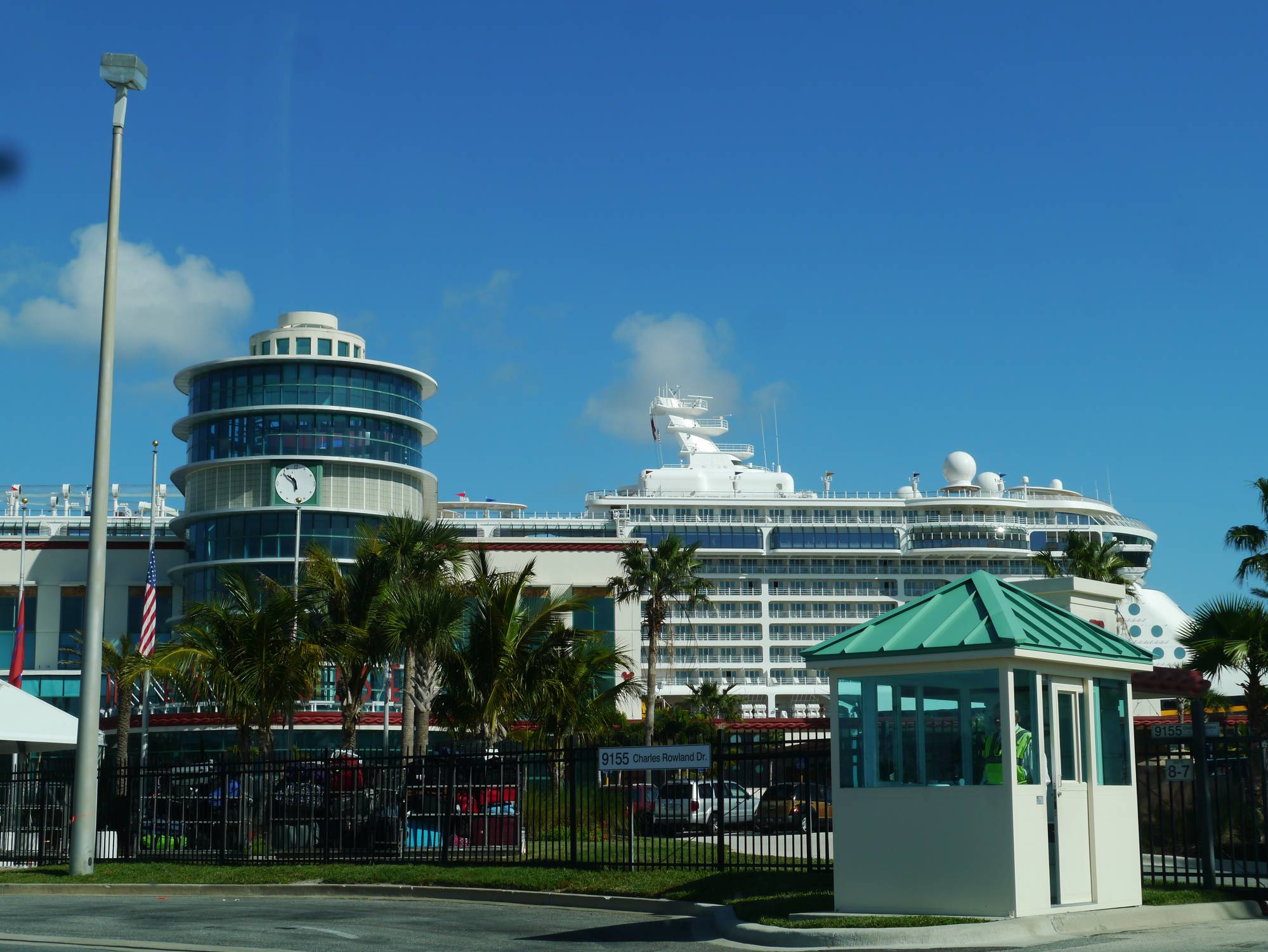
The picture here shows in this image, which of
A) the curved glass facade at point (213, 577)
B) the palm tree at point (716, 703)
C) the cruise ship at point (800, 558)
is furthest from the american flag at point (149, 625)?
the cruise ship at point (800, 558)

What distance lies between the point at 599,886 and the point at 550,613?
1196 cm

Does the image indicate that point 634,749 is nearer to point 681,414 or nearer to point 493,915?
point 493,915

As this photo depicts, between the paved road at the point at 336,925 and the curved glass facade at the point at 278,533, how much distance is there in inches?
1930

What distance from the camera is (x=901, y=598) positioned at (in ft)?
391

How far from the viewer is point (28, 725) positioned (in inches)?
1030

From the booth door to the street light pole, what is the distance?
510 inches

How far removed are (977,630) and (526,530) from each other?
3619 inches

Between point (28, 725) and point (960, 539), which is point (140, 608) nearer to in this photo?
point (28, 725)

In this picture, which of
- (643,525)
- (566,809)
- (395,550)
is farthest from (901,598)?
(566,809)

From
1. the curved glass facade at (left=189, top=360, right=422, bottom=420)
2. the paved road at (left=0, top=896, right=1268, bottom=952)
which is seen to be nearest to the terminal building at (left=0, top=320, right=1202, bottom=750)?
the curved glass facade at (left=189, top=360, right=422, bottom=420)

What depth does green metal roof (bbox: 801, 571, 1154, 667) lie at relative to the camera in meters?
13.9

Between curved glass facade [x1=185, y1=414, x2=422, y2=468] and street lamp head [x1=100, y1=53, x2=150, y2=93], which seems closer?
street lamp head [x1=100, y1=53, x2=150, y2=93]

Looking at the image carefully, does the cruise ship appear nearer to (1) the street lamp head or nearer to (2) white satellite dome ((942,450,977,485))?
(2) white satellite dome ((942,450,977,485))

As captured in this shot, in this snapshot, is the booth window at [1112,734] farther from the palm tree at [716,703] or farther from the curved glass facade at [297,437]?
the palm tree at [716,703]
